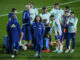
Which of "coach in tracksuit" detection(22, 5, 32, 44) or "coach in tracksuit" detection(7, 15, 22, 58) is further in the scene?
"coach in tracksuit" detection(22, 5, 32, 44)

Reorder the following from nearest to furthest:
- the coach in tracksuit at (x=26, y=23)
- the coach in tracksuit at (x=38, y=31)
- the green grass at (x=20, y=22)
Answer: the coach in tracksuit at (x=38, y=31) → the green grass at (x=20, y=22) → the coach in tracksuit at (x=26, y=23)

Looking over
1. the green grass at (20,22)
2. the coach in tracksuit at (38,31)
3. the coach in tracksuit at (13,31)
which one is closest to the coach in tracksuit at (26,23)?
the green grass at (20,22)

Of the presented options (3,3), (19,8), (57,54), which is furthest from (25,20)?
(3,3)

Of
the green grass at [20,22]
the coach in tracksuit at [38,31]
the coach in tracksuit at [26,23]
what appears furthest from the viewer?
the coach in tracksuit at [26,23]

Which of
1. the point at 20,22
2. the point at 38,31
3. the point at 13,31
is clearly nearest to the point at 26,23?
the point at 13,31

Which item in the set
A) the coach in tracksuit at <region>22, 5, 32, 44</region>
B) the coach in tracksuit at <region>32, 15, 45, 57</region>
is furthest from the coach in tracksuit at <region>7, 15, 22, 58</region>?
the coach in tracksuit at <region>22, 5, 32, 44</region>

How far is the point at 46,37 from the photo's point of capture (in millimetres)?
16766

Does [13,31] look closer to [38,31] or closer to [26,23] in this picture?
[38,31]

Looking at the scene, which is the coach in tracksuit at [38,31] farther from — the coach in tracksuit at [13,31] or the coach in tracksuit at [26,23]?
the coach in tracksuit at [26,23]

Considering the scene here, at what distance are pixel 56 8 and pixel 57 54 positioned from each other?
2245 mm

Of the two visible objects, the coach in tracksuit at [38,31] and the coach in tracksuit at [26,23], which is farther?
the coach in tracksuit at [26,23]

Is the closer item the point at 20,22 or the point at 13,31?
the point at 13,31

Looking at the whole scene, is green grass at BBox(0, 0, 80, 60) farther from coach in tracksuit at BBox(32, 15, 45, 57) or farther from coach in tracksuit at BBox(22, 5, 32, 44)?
coach in tracksuit at BBox(22, 5, 32, 44)

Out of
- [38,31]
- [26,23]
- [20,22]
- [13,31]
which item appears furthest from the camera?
[20,22]
